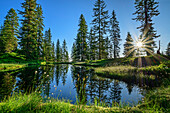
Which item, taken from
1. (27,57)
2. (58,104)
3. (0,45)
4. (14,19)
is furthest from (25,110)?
(14,19)

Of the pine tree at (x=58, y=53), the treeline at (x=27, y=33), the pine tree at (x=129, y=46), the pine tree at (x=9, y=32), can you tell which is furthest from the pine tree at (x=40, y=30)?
the pine tree at (x=129, y=46)

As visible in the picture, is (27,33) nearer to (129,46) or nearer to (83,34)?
(83,34)

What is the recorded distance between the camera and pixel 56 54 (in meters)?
55.6

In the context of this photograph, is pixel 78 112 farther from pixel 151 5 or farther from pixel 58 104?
pixel 151 5

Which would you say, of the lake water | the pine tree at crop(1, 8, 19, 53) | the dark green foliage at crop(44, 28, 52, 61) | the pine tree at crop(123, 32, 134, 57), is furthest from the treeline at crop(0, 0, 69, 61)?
the pine tree at crop(123, 32, 134, 57)

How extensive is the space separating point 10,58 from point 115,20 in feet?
111

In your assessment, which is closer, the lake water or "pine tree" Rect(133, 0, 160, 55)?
the lake water

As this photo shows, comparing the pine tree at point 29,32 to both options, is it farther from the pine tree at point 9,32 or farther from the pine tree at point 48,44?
the pine tree at point 48,44

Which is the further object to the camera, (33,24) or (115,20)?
(115,20)

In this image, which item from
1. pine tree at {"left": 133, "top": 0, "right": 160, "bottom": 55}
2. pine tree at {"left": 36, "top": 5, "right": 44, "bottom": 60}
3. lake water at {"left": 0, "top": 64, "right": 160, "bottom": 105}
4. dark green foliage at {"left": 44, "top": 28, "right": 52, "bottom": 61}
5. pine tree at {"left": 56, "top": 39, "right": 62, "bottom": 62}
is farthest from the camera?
pine tree at {"left": 56, "top": 39, "right": 62, "bottom": 62}

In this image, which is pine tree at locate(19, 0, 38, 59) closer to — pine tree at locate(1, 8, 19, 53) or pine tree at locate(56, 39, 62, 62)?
pine tree at locate(1, 8, 19, 53)

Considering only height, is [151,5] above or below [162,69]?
above

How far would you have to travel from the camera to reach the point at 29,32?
1061 inches

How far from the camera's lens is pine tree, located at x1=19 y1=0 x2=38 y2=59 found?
2638 centimetres
